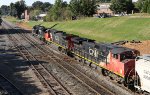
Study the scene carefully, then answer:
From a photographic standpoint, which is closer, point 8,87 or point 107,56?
point 8,87

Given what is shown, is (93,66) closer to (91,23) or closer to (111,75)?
(111,75)

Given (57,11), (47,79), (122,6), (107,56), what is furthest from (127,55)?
(57,11)

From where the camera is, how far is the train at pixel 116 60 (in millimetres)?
20672

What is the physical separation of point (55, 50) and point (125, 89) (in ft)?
74.0

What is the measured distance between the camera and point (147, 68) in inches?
782

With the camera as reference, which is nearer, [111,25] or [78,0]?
[111,25]

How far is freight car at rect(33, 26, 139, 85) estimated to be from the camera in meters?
22.7

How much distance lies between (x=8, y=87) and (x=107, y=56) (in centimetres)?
859

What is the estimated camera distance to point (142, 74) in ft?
67.6

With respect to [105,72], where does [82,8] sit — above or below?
above

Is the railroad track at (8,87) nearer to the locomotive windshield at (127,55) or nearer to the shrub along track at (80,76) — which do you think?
the shrub along track at (80,76)

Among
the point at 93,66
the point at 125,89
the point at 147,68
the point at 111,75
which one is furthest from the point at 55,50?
the point at 147,68

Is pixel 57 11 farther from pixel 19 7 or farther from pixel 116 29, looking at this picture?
pixel 19 7

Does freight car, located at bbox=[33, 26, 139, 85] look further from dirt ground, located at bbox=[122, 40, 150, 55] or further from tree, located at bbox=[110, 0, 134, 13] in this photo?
tree, located at bbox=[110, 0, 134, 13]
